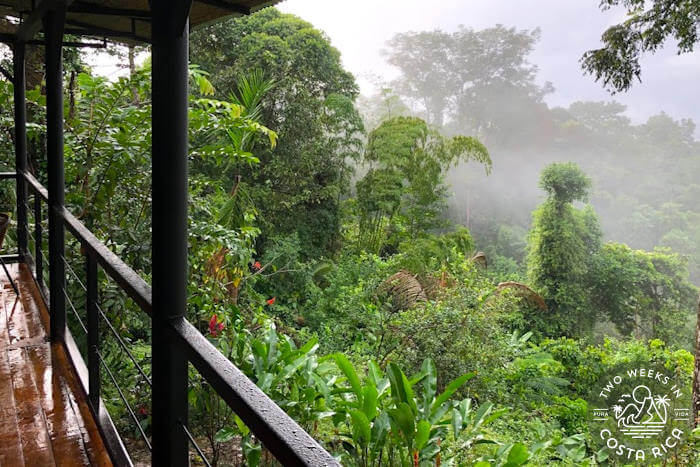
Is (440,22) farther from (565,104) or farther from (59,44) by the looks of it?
(59,44)

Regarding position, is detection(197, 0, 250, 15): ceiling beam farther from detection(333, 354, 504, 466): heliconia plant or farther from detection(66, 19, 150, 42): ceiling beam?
detection(333, 354, 504, 466): heliconia plant

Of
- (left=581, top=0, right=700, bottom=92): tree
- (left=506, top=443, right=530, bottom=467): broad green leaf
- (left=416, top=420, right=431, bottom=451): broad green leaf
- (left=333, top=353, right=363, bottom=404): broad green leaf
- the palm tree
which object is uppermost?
(left=581, top=0, right=700, bottom=92): tree

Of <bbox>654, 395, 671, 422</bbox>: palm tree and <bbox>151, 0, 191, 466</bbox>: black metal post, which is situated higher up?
<bbox>151, 0, 191, 466</bbox>: black metal post

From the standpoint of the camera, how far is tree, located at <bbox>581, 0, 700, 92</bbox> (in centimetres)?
632

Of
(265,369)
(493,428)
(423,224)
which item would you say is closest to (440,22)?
(423,224)

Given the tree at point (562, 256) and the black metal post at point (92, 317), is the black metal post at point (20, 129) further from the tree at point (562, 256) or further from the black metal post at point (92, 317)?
the tree at point (562, 256)

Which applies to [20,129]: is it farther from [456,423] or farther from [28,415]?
[456,423]

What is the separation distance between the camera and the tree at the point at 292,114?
34.8 ft

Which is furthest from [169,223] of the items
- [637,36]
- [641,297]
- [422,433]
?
[641,297]

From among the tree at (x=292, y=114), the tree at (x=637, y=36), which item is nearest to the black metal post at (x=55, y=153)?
the tree at (x=637, y=36)


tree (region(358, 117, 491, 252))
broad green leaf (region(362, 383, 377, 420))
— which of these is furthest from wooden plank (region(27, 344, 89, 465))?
tree (region(358, 117, 491, 252))

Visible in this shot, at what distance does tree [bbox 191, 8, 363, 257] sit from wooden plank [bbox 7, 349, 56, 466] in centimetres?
803

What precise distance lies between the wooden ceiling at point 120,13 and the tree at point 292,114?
7630 mm

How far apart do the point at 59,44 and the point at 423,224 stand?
408 inches
